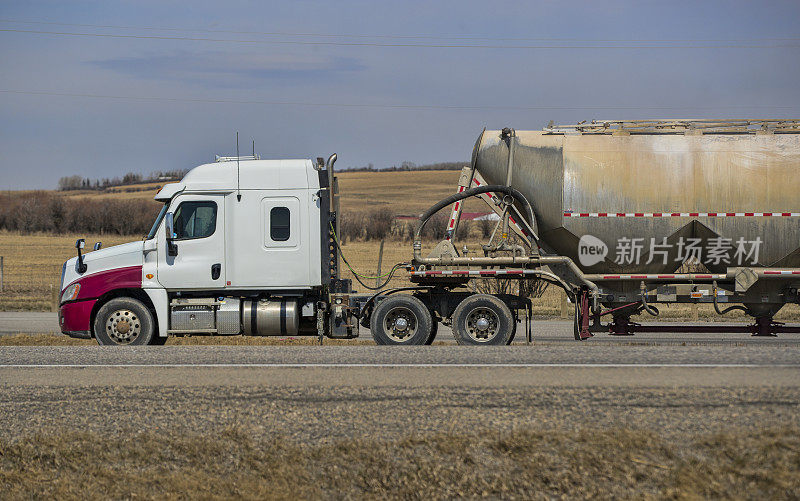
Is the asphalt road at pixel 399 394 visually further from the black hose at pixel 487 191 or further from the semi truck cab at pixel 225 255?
the black hose at pixel 487 191

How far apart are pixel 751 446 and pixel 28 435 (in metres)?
6.21

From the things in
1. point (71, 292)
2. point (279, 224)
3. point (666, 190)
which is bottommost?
point (71, 292)

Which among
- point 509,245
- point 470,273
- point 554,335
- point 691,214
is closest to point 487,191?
point 509,245

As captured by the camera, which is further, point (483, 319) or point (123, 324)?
point (483, 319)

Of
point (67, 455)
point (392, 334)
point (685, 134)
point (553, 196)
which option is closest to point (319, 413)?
point (67, 455)

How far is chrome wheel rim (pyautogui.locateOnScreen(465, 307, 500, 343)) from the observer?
1400 cm

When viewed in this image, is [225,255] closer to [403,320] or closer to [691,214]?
[403,320]

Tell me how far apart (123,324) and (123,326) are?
3 centimetres

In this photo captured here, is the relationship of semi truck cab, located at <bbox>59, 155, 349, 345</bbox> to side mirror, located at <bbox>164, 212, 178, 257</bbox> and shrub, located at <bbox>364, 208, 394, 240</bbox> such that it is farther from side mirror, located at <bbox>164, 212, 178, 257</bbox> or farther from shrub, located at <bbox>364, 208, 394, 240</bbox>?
shrub, located at <bbox>364, 208, 394, 240</bbox>

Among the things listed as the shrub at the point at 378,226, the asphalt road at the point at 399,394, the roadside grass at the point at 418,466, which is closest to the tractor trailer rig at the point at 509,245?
the asphalt road at the point at 399,394

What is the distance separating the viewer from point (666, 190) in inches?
548

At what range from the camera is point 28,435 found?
8.15m

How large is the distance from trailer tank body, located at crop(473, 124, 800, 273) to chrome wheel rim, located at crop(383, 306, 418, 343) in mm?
2589

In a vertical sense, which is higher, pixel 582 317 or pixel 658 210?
pixel 658 210
